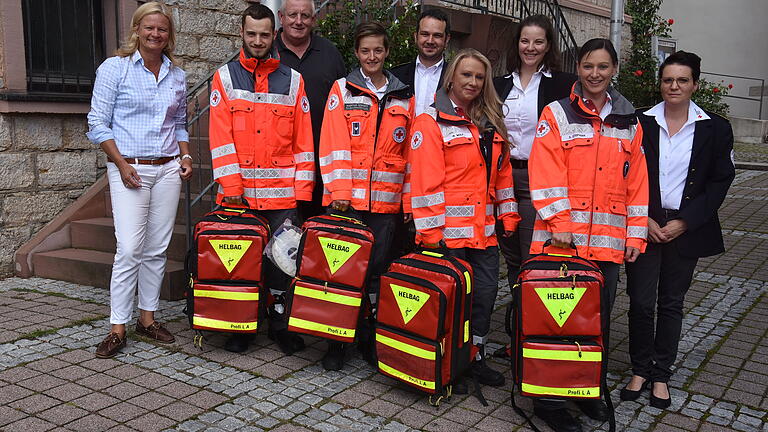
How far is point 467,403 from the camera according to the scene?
A: 4.04 metres

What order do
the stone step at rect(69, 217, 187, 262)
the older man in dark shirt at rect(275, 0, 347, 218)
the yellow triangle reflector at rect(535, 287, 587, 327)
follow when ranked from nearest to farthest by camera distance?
the yellow triangle reflector at rect(535, 287, 587, 327), the older man in dark shirt at rect(275, 0, 347, 218), the stone step at rect(69, 217, 187, 262)

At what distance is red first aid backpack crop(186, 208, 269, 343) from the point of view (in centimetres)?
446

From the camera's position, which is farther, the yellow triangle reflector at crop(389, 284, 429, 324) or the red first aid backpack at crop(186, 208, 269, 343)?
the red first aid backpack at crop(186, 208, 269, 343)

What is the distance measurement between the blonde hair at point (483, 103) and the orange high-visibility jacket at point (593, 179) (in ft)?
1.00

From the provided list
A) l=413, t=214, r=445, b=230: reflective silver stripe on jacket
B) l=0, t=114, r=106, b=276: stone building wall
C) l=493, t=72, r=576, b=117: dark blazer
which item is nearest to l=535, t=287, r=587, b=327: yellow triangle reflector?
l=413, t=214, r=445, b=230: reflective silver stripe on jacket

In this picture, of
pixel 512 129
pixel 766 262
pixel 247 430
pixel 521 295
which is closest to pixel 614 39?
pixel 766 262

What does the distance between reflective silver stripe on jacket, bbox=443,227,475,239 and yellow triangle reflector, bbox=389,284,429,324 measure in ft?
1.38

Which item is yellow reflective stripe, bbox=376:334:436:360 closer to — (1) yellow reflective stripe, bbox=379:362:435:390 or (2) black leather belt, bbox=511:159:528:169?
(1) yellow reflective stripe, bbox=379:362:435:390

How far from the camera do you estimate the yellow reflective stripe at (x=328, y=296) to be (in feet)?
14.1

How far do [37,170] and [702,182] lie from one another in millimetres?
5375

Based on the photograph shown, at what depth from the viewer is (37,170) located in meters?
6.34

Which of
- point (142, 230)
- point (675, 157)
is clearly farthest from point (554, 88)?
point (142, 230)

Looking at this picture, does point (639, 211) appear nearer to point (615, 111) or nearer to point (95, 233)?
point (615, 111)

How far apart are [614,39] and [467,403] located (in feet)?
29.9
